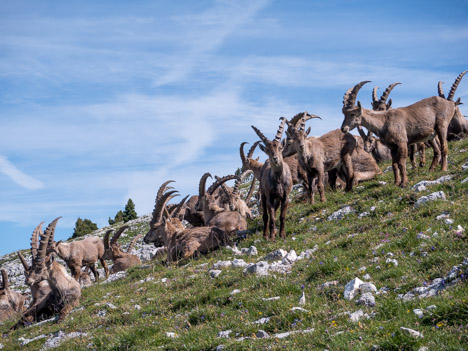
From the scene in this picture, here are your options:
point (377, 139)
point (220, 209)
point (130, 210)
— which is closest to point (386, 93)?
point (377, 139)

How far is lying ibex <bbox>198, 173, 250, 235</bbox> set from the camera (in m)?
17.9

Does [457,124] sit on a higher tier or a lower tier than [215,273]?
higher

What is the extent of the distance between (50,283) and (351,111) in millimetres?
11550

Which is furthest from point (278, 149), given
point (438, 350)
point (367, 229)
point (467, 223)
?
point (438, 350)

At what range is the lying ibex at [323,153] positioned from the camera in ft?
58.8

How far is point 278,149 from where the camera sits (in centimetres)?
1553

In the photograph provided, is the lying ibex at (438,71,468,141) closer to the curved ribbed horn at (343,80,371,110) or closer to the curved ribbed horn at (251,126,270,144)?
the curved ribbed horn at (343,80,371,110)

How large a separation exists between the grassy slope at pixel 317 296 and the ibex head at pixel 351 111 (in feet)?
8.38

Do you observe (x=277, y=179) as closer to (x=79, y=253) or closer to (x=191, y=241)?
(x=191, y=241)

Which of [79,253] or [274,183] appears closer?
[274,183]

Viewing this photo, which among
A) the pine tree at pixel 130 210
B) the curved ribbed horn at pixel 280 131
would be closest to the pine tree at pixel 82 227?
the pine tree at pixel 130 210

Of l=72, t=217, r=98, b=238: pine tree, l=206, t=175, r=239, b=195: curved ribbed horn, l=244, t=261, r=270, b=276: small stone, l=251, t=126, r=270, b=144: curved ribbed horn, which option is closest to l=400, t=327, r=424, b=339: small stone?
l=244, t=261, r=270, b=276: small stone

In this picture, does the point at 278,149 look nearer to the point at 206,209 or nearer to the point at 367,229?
the point at 367,229

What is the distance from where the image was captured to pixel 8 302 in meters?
20.6
